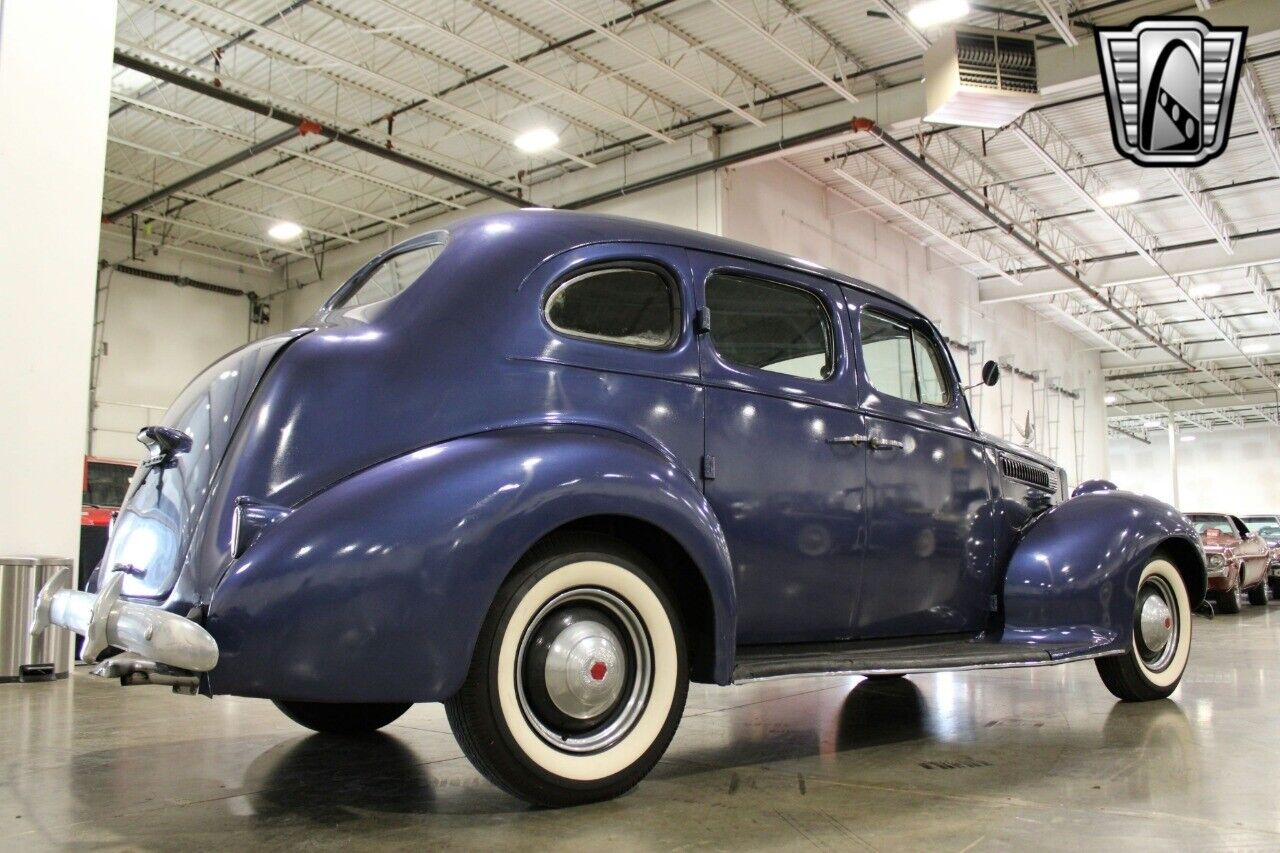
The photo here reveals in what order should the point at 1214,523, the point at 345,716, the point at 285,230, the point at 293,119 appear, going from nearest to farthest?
1. the point at 345,716
2. the point at 293,119
3. the point at 1214,523
4. the point at 285,230

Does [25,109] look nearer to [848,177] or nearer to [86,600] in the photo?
[86,600]

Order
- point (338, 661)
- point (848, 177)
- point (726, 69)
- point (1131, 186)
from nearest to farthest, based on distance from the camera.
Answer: point (338, 661) → point (726, 69) → point (848, 177) → point (1131, 186)

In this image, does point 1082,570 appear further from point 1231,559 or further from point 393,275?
point 1231,559

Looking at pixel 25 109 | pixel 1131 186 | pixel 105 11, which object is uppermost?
pixel 1131 186

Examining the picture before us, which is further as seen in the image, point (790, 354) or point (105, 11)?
point (105, 11)

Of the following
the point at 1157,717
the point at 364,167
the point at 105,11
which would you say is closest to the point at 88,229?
the point at 105,11

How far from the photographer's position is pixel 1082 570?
15.1ft

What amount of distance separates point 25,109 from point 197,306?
1760cm

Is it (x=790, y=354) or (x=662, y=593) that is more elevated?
(x=790, y=354)

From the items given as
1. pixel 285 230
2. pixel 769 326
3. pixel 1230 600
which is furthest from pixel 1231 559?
pixel 285 230

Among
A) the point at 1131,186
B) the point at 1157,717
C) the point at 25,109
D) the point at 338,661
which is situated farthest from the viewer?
the point at 1131,186

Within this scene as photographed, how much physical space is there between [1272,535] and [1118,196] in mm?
7024

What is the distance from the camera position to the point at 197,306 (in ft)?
74.1

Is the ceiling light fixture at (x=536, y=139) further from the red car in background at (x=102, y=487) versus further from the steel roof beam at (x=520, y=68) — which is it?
the red car in background at (x=102, y=487)
